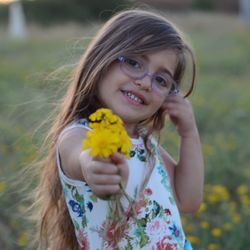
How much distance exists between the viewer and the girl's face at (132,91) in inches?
70.7

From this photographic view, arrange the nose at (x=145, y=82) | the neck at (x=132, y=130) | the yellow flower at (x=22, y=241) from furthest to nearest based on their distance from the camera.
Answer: the yellow flower at (x=22, y=241) < the neck at (x=132, y=130) < the nose at (x=145, y=82)

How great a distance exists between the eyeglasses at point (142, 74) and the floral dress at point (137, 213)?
0.17 m

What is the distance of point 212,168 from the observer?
4.04 metres

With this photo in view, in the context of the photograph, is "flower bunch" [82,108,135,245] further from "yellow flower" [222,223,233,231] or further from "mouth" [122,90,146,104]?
"yellow flower" [222,223,233,231]

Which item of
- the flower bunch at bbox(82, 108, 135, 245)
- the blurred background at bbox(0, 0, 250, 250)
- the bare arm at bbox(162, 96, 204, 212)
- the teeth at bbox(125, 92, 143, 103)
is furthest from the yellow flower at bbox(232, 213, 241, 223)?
the flower bunch at bbox(82, 108, 135, 245)

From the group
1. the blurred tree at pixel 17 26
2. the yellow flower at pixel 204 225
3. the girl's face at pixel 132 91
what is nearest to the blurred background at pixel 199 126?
the yellow flower at pixel 204 225

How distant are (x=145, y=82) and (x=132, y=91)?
0.04m

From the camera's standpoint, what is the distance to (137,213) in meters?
1.83

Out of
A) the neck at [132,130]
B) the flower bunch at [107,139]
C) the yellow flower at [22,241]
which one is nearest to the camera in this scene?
the flower bunch at [107,139]

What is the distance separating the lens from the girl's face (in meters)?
1.80

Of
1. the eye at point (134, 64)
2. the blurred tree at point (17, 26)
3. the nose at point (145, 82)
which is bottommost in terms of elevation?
the blurred tree at point (17, 26)

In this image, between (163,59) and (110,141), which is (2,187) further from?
(110,141)

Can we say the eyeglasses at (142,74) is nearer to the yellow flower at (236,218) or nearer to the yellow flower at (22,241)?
the yellow flower at (22,241)

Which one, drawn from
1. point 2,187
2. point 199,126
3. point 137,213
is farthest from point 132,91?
point 199,126
